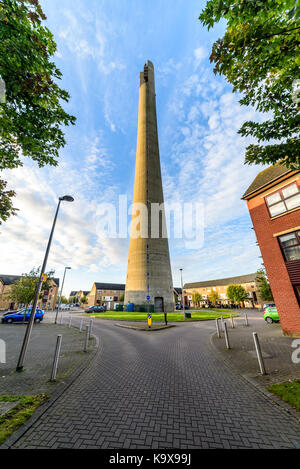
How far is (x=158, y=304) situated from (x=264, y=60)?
32.3 metres

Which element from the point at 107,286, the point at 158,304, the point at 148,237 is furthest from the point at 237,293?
the point at 107,286

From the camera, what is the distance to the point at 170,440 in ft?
10.3

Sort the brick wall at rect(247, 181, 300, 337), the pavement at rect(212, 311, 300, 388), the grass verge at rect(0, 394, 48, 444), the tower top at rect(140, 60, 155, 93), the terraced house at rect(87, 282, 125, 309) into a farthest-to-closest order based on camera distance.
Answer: the terraced house at rect(87, 282, 125, 309)
the tower top at rect(140, 60, 155, 93)
the brick wall at rect(247, 181, 300, 337)
the pavement at rect(212, 311, 300, 388)
the grass verge at rect(0, 394, 48, 444)

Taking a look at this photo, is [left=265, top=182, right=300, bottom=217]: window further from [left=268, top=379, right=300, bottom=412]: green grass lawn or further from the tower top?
the tower top

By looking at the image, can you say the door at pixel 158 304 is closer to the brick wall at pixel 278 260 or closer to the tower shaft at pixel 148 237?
the tower shaft at pixel 148 237

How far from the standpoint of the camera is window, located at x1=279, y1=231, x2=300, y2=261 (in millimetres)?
11422

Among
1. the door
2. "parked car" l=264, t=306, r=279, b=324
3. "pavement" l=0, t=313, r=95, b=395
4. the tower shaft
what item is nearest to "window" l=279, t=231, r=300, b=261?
"parked car" l=264, t=306, r=279, b=324

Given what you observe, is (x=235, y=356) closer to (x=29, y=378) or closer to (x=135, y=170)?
(x=29, y=378)

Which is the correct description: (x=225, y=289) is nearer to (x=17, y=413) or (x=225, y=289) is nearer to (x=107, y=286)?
(x=107, y=286)

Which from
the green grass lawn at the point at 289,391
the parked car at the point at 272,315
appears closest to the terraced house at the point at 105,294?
the parked car at the point at 272,315

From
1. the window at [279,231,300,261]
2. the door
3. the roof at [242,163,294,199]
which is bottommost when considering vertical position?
the door

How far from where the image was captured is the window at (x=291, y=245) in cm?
1142

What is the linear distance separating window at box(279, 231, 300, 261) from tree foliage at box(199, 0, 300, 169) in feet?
24.3

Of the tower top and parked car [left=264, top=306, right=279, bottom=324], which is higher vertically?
the tower top
